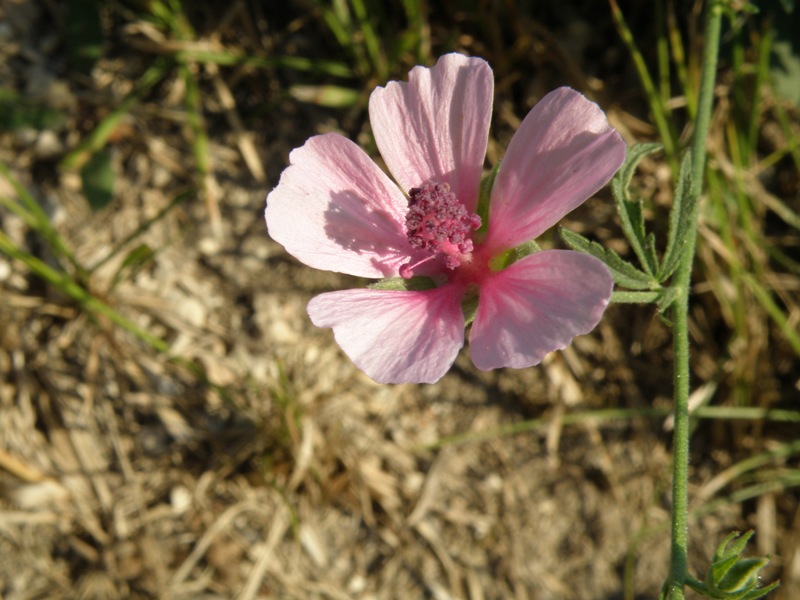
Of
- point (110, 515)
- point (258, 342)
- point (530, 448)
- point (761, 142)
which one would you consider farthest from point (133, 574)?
point (761, 142)

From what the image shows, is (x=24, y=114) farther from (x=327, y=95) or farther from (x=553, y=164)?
(x=553, y=164)

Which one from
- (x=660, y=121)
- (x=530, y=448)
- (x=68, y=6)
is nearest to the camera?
(x=660, y=121)

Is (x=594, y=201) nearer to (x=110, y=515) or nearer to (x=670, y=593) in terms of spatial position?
(x=670, y=593)

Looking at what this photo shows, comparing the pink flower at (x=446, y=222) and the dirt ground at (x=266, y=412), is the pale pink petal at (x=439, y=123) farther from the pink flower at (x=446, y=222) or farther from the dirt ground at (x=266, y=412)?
the dirt ground at (x=266, y=412)

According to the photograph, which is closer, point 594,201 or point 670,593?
point 670,593

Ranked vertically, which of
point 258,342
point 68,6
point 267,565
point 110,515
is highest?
point 68,6

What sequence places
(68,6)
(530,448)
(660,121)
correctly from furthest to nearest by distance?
(530,448) → (68,6) → (660,121)
